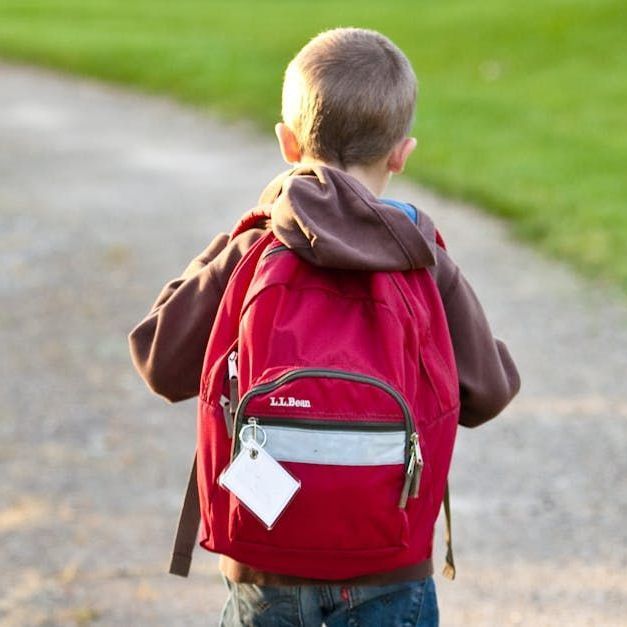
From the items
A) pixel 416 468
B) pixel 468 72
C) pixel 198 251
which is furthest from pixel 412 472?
pixel 468 72

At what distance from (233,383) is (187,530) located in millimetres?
397

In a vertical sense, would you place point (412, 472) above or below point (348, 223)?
below

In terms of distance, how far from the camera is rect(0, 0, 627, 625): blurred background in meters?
4.07

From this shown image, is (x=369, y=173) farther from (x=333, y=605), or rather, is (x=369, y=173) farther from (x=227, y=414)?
(x=333, y=605)

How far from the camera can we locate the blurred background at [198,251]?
13.3ft

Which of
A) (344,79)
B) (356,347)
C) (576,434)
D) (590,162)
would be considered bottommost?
(590,162)

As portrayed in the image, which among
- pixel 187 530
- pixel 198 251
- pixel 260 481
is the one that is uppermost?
pixel 260 481

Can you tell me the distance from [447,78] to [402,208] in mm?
12947

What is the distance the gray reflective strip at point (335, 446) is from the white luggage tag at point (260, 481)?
0.06 feet

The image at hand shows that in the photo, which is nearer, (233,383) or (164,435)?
(233,383)

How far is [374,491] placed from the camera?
2.08m


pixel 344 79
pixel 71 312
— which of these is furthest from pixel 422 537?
pixel 71 312

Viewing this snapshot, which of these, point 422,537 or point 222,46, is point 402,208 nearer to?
point 422,537

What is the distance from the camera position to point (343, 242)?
212 cm
